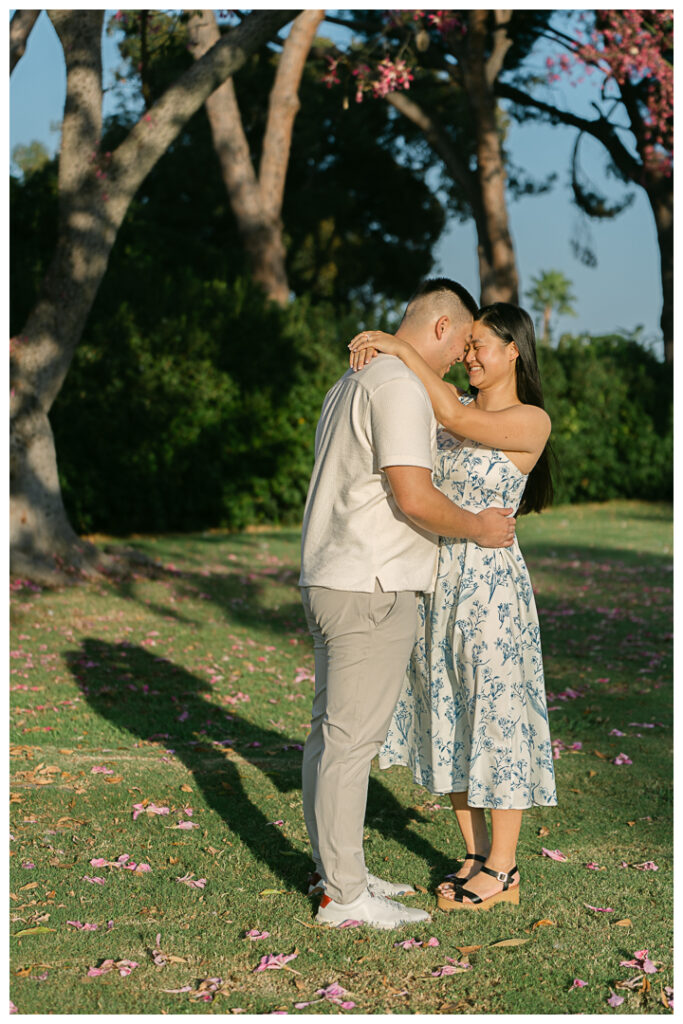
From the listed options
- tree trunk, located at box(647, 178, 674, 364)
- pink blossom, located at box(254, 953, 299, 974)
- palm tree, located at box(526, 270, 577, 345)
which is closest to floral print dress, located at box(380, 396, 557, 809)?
pink blossom, located at box(254, 953, 299, 974)

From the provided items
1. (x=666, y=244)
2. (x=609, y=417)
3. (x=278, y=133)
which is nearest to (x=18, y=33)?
(x=278, y=133)

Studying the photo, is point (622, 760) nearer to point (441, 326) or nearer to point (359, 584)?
point (359, 584)

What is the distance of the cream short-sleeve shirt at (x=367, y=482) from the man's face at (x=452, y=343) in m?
0.31

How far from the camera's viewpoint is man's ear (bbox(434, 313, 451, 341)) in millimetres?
3727

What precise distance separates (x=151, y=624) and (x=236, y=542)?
5282 millimetres

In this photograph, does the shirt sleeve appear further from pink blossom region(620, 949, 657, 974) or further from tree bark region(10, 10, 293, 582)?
tree bark region(10, 10, 293, 582)

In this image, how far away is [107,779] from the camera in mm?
5172

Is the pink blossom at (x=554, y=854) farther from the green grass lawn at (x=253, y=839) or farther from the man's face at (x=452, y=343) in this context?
the man's face at (x=452, y=343)

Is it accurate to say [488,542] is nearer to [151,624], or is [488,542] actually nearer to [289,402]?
[151,624]

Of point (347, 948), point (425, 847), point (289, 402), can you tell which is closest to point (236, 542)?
point (289, 402)

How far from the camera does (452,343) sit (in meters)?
3.76

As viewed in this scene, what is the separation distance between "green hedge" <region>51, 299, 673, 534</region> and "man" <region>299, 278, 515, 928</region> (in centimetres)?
1084

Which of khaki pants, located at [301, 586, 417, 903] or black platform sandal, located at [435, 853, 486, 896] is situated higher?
khaki pants, located at [301, 586, 417, 903]

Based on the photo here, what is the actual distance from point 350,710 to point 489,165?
17065 millimetres
